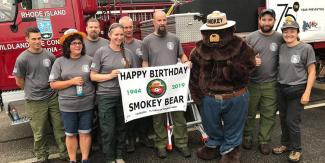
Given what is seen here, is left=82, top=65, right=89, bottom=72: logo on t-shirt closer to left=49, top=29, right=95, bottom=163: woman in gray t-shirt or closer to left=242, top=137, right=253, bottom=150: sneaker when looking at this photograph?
left=49, top=29, right=95, bottom=163: woman in gray t-shirt

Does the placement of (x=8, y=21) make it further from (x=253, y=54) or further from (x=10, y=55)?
(x=253, y=54)

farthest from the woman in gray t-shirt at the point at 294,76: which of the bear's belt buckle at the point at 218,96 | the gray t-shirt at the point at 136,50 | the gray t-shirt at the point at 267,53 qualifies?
the gray t-shirt at the point at 136,50

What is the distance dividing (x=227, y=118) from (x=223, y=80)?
1.54ft

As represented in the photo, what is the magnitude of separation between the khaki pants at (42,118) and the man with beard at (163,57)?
125 centimetres

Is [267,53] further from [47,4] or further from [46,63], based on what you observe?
[47,4]

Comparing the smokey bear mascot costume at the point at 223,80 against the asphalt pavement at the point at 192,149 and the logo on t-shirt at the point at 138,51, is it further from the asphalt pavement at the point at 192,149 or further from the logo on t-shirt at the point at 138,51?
the logo on t-shirt at the point at 138,51

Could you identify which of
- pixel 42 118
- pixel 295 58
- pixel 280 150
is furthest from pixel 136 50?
pixel 280 150

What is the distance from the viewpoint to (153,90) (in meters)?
4.42

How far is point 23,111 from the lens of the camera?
4.75 metres

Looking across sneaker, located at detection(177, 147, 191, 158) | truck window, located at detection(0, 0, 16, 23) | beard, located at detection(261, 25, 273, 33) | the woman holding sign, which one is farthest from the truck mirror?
beard, located at detection(261, 25, 273, 33)

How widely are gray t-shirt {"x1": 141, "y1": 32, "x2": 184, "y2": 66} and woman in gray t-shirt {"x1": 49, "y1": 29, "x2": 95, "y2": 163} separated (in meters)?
0.78

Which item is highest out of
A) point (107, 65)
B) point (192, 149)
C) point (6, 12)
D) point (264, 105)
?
point (6, 12)

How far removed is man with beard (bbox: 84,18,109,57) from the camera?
15.0 feet

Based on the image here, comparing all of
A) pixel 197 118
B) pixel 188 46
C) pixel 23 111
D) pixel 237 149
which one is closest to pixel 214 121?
pixel 237 149
